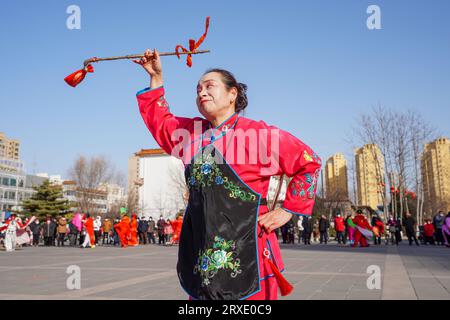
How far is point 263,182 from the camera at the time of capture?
84.0 inches

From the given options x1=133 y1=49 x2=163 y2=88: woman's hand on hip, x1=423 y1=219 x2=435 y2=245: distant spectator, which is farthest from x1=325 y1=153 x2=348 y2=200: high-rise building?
x1=133 y1=49 x2=163 y2=88: woman's hand on hip

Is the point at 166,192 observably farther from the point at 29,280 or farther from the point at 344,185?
the point at 29,280

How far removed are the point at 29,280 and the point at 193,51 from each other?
21.8ft

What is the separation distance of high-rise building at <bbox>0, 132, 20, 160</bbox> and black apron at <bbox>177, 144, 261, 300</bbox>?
13333cm

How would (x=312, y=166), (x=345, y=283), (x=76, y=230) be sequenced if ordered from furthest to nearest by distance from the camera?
(x=76, y=230), (x=345, y=283), (x=312, y=166)

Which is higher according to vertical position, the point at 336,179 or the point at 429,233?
the point at 336,179

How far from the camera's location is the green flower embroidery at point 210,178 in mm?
2018

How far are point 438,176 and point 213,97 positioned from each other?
40.2 meters

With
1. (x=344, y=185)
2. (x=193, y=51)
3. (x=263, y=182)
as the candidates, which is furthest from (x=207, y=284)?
(x=344, y=185)

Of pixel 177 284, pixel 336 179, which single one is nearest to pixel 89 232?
pixel 177 284

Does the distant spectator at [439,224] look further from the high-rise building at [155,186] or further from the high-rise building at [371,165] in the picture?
the high-rise building at [155,186]

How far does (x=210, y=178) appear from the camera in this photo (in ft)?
6.75

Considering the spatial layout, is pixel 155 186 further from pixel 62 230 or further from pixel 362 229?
pixel 362 229

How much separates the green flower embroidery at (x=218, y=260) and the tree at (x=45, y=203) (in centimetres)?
4391
